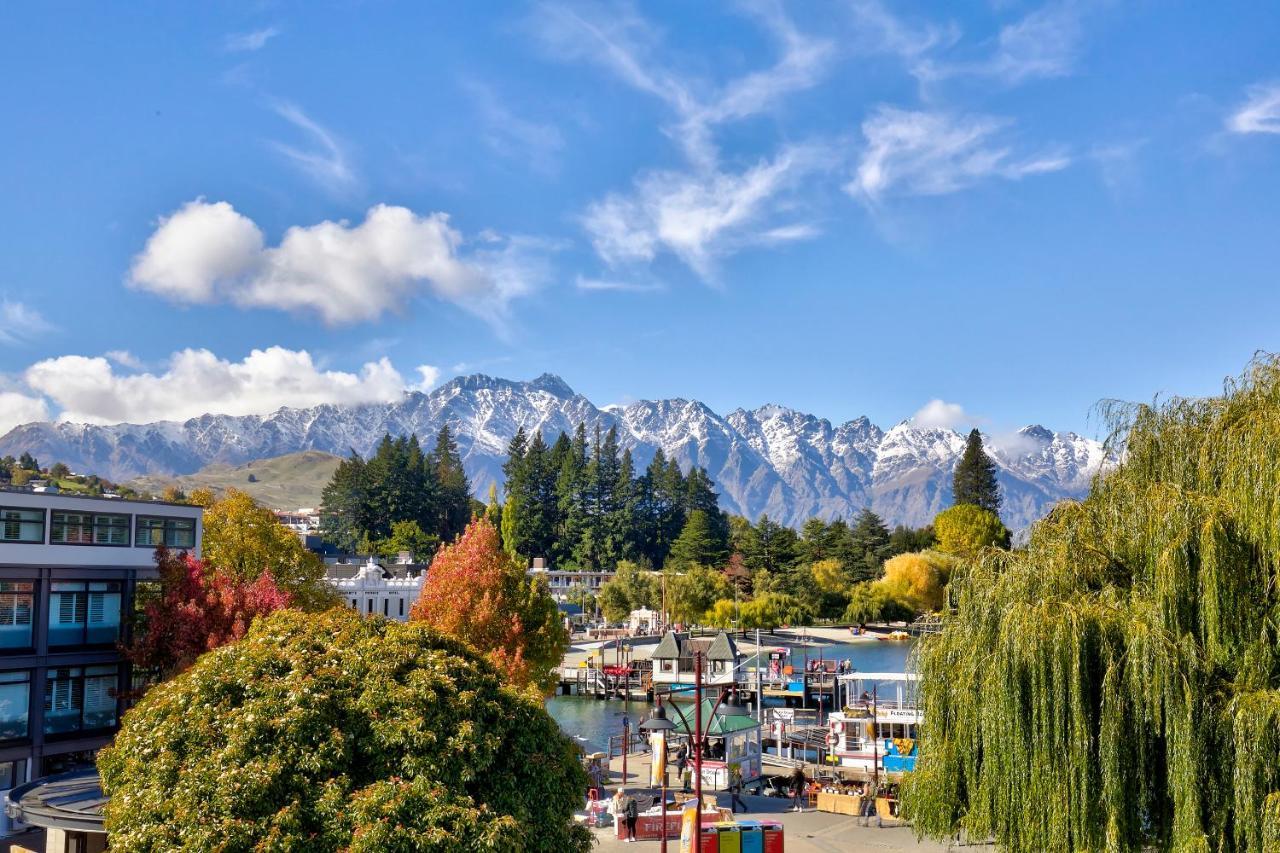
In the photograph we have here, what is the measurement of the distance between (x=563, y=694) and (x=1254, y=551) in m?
59.2

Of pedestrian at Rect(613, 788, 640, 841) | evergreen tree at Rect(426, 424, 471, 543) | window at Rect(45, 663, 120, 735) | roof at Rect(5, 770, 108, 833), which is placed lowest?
pedestrian at Rect(613, 788, 640, 841)

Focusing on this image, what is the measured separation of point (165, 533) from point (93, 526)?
2.35 meters

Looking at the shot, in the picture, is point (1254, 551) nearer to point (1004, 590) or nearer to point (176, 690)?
point (1004, 590)

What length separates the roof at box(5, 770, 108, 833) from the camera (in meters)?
16.6

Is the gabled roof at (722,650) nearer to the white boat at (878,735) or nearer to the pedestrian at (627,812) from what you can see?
the pedestrian at (627,812)

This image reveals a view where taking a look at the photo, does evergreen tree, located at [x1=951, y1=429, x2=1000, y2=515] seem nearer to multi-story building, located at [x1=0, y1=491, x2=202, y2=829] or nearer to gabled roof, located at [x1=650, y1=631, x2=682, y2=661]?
gabled roof, located at [x1=650, y1=631, x2=682, y2=661]

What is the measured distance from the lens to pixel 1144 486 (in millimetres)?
17078

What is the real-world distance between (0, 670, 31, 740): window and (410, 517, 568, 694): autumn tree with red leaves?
33.7 feet

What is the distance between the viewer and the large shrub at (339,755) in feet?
40.9

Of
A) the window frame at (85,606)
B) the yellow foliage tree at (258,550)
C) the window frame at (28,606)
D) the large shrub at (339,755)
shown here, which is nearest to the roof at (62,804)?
the large shrub at (339,755)

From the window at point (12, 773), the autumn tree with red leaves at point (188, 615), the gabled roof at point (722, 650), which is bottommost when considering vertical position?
the window at point (12, 773)

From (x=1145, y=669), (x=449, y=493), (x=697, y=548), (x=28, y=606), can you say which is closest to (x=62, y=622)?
(x=28, y=606)

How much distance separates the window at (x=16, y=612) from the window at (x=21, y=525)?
1.05 meters

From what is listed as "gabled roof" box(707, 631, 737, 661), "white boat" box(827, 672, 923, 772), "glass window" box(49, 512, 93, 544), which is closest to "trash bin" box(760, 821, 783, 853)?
"gabled roof" box(707, 631, 737, 661)
